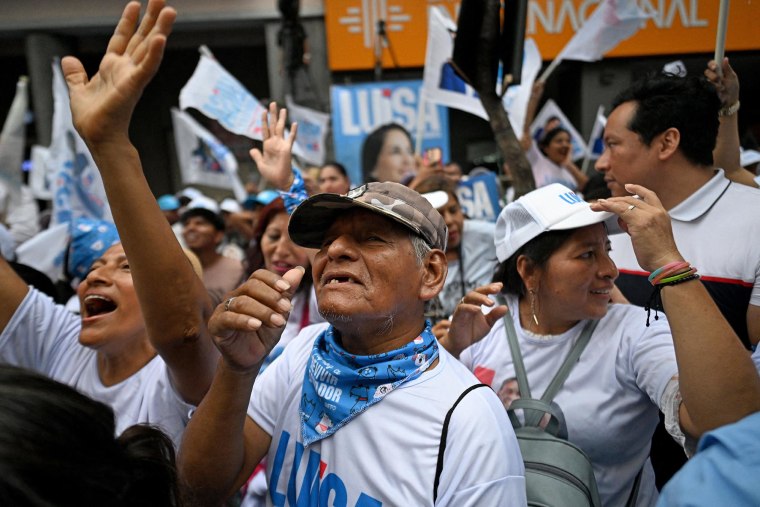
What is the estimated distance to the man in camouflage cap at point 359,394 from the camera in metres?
1.31

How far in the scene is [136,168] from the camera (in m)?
1.34

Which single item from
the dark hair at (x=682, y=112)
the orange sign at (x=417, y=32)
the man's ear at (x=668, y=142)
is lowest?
the man's ear at (x=668, y=142)

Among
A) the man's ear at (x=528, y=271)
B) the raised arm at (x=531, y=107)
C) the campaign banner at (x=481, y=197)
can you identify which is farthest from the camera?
the campaign banner at (x=481, y=197)

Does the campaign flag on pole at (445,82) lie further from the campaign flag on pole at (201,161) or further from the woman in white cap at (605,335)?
the campaign flag on pole at (201,161)

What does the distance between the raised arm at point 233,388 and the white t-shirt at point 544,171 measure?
3875 mm

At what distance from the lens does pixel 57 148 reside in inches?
170

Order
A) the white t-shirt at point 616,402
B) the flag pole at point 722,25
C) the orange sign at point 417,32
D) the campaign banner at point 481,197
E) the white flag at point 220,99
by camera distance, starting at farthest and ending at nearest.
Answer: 1. the orange sign at point 417,32
2. the campaign banner at point 481,197
3. the white flag at point 220,99
4. the flag pole at point 722,25
5. the white t-shirt at point 616,402

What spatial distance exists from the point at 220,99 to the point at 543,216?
3.07 m

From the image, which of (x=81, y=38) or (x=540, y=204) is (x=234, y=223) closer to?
(x=540, y=204)

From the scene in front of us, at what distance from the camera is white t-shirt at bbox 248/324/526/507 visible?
130 cm

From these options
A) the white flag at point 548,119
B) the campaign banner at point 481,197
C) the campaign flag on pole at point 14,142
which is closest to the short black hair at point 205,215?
the campaign flag on pole at point 14,142

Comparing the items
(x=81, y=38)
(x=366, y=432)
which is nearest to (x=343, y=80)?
(x=81, y=38)

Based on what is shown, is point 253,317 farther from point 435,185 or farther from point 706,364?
point 435,185

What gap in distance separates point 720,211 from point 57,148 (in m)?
4.25
